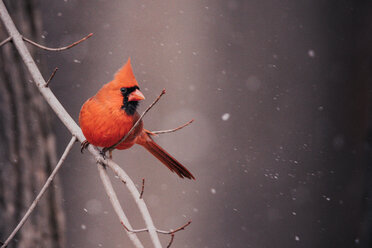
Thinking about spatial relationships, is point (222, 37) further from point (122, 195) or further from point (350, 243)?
point (350, 243)

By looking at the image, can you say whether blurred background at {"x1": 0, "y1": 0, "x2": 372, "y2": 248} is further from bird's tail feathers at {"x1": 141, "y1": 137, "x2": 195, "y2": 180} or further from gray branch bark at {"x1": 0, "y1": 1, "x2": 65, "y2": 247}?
bird's tail feathers at {"x1": 141, "y1": 137, "x2": 195, "y2": 180}

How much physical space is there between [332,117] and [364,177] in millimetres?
263

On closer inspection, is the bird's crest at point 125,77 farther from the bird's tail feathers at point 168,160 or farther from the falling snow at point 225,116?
the falling snow at point 225,116

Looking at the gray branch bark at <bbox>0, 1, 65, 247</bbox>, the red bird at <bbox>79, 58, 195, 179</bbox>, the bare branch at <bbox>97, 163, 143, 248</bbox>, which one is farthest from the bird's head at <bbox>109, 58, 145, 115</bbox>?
the gray branch bark at <bbox>0, 1, 65, 247</bbox>

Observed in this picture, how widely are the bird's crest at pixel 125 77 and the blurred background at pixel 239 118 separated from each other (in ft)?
2.66

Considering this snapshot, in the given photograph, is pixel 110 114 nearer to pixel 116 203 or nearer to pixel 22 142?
pixel 116 203

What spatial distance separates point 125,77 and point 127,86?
0.02 metres

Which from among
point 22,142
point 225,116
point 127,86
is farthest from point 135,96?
point 225,116

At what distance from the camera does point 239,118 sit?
5.31 feet

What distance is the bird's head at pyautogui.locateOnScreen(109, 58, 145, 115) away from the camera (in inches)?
26.8

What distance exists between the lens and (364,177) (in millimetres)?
1523

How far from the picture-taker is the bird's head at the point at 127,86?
0.68 metres

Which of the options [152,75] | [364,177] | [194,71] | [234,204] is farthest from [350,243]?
[152,75]

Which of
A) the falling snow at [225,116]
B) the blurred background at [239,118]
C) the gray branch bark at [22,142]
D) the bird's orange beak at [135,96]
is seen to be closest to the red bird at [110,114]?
the bird's orange beak at [135,96]
